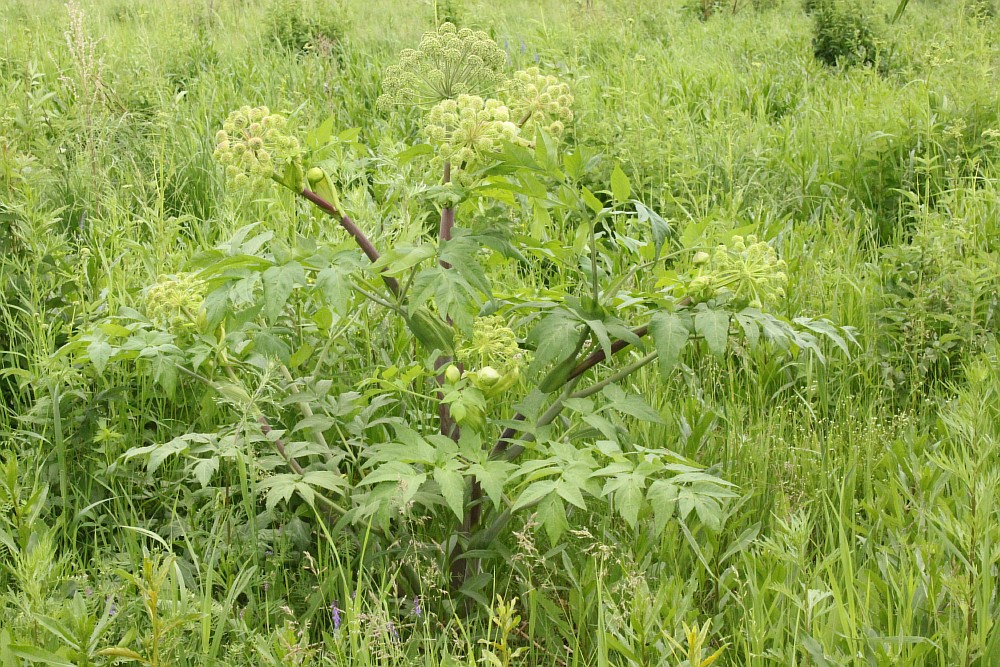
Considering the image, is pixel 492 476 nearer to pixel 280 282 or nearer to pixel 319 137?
pixel 280 282

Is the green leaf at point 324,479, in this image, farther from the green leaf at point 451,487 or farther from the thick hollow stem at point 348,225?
the thick hollow stem at point 348,225

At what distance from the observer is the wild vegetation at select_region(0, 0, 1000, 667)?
183 centimetres

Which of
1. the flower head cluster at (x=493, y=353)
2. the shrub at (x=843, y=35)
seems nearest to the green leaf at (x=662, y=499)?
the flower head cluster at (x=493, y=353)

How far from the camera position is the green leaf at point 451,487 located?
1758 mm

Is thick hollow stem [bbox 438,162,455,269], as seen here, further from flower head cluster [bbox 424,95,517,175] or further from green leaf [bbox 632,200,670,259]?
green leaf [bbox 632,200,670,259]

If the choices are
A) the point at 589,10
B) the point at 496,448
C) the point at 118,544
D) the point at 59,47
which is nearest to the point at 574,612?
the point at 496,448

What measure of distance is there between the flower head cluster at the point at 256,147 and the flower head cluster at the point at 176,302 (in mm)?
354

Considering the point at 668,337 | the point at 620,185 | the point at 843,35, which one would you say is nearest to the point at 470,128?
the point at 620,185

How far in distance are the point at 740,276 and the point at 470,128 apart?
26.7 inches

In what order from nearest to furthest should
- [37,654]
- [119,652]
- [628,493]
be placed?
[119,652]
[37,654]
[628,493]

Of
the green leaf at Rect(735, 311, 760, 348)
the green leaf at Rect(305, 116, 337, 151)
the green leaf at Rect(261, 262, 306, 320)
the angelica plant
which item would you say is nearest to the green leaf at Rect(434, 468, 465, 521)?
the angelica plant

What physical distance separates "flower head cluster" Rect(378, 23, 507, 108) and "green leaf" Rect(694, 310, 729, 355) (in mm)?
768

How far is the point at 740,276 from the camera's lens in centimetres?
189

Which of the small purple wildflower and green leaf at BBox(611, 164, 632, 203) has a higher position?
green leaf at BBox(611, 164, 632, 203)
